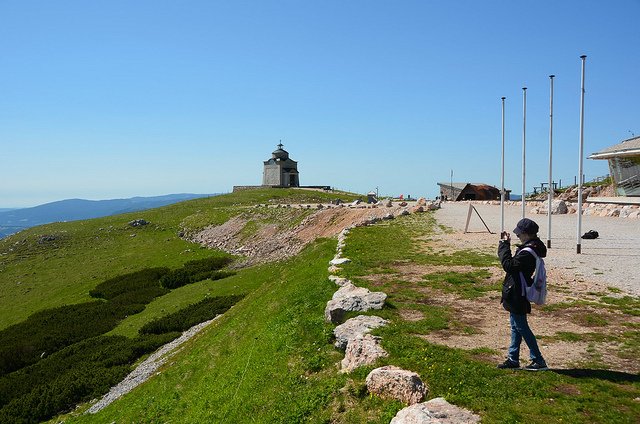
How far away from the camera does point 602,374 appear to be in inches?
350

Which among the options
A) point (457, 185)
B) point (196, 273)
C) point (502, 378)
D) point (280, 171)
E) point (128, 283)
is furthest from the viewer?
point (280, 171)

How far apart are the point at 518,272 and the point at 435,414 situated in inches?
126

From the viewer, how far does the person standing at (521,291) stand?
351 inches

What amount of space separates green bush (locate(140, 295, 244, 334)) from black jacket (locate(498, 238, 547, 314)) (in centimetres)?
2341

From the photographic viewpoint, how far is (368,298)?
1413 cm

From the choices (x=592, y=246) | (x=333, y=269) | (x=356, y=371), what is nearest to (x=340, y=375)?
(x=356, y=371)

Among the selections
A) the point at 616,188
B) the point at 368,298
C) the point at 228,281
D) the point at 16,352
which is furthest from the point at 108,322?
the point at 616,188

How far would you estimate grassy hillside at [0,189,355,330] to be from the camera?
46344 millimetres

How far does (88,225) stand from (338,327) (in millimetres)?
73369

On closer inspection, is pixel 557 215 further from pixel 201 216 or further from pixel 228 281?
pixel 201 216

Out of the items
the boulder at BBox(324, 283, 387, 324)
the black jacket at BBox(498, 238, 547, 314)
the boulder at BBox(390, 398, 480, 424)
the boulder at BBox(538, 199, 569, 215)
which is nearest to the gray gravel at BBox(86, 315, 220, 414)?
the boulder at BBox(324, 283, 387, 324)

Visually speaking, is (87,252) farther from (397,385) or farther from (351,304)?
(397,385)

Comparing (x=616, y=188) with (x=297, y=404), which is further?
(x=616, y=188)

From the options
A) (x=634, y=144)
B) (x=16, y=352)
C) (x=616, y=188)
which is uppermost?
(x=634, y=144)
